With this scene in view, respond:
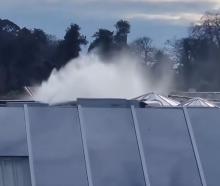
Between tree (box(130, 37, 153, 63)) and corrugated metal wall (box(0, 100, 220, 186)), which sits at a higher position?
tree (box(130, 37, 153, 63))

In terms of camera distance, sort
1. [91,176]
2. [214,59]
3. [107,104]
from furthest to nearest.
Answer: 1. [214,59]
2. [107,104]
3. [91,176]

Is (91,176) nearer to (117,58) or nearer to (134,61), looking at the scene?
(117,58)

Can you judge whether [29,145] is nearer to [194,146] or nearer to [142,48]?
[194,146]

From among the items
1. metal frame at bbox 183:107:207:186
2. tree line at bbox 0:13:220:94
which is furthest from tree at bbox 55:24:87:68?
metal frame at bbox 183:107:207:186

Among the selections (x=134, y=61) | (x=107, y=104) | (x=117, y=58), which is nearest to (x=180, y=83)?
(x=134, y=61)

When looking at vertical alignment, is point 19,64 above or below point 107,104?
above

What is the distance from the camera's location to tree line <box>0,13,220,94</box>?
1901 inches

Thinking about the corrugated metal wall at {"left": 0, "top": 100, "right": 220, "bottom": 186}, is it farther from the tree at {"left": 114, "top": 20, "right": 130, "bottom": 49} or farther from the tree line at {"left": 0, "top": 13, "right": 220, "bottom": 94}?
the tree at {"left": 114, "top": 20, "right": 130, "bottom": 49}

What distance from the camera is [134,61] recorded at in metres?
50.0

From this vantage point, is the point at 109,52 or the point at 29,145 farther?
the point at 109,52

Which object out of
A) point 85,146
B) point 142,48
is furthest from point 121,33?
point 85,146

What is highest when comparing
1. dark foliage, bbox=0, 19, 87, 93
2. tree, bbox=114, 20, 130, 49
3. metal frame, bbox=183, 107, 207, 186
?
tree, bbox=114, 20, 130, 49

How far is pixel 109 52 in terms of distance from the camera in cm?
4909

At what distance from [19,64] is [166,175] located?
142 ft
